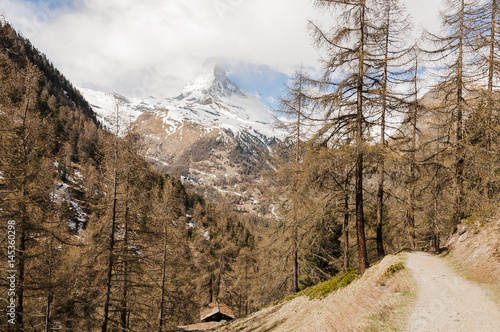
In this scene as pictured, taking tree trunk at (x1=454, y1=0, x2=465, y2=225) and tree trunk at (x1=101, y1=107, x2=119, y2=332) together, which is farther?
tree trunk at (x1=454, y1=0, x2=465, y2=225)

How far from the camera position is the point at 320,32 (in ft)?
30.3

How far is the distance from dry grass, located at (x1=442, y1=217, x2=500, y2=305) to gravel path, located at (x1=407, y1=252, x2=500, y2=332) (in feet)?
1.29

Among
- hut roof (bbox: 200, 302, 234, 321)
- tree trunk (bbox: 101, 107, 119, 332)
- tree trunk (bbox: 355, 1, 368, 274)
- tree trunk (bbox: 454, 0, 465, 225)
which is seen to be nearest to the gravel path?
tree trunk (bbox: 355, 1, 368, 274)

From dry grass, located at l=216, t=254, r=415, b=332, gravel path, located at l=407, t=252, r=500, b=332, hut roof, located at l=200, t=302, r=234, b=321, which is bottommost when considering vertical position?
hut roof, located at l=200, t=302, r=234, b=321

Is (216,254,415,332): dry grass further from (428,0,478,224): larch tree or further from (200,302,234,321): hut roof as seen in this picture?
(200,302,234,321): hut roof

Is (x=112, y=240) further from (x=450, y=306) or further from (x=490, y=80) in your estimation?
(x=490, y=80)

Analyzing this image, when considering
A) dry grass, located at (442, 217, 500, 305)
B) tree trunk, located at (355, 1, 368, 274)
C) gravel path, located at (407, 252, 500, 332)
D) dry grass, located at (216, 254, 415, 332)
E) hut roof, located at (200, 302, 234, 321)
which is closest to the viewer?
gravel path, located at (407, 252, 500, 332)

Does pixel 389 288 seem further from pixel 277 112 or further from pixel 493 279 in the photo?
pixel 277 112

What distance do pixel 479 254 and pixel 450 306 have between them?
418 centimetres

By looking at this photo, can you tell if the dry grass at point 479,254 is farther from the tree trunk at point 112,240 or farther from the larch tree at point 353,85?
the tree trunk at point 112,240

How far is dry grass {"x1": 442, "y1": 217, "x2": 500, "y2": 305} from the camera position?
758 cm

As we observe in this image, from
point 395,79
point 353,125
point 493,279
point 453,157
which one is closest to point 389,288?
point 493,279

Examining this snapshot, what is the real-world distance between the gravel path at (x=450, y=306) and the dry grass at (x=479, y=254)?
39cm

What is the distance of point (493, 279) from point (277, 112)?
12219 millimetres
